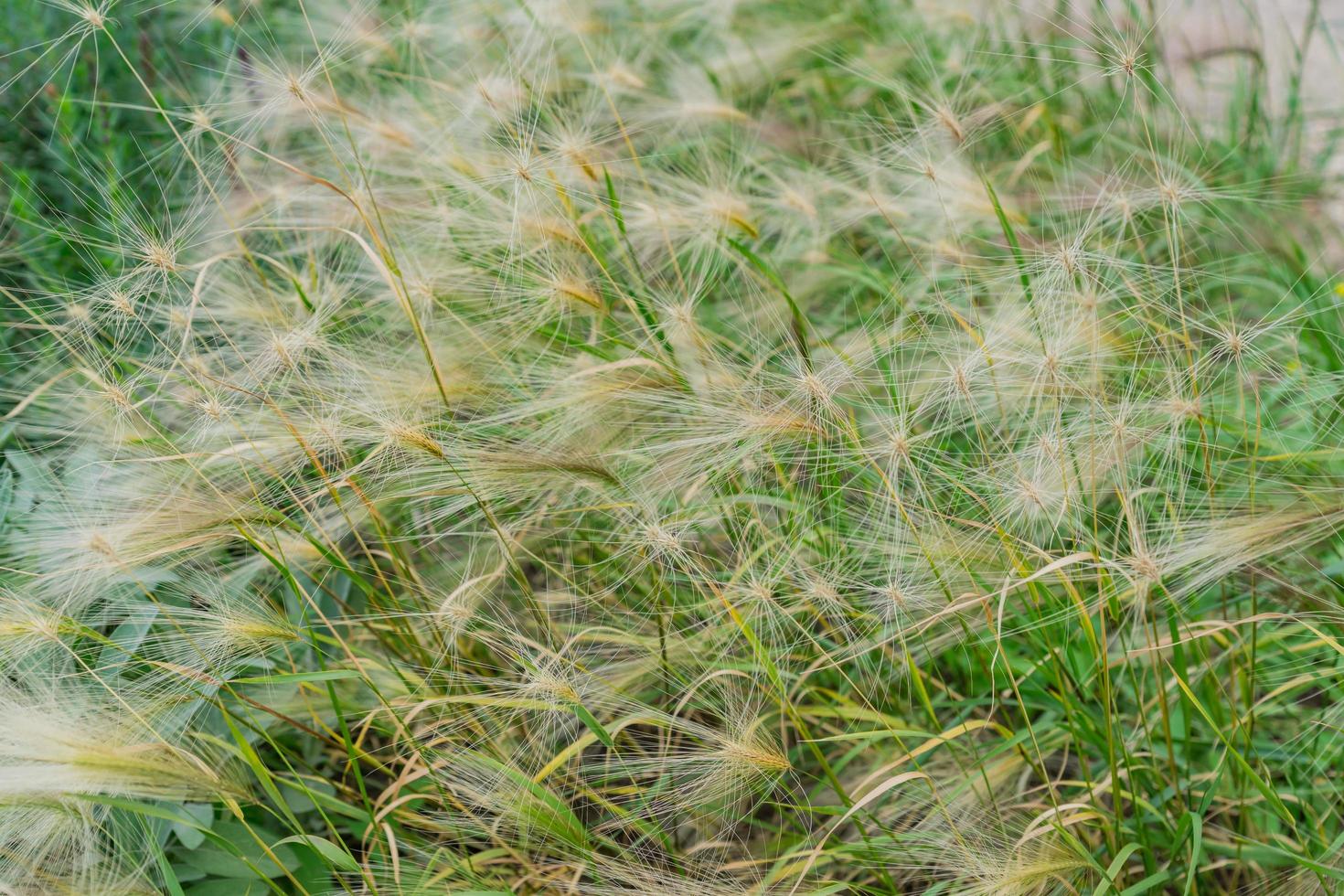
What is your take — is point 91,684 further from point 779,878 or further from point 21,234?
point 21,234

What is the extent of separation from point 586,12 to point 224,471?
138 centimetres

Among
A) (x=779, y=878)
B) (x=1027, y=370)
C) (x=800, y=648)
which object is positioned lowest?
(x=779, y=878)

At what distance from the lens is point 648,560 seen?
4.24 feet

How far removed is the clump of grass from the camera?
1338 millimetres

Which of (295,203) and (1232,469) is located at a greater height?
(295,203)

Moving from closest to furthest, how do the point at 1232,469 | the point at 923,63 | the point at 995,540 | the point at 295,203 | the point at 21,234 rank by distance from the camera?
the point at 995,540 < the point at 1232,469 < the point at 295,203 < the point at 21,234 < the point at 923,63

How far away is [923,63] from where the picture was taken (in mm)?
2529

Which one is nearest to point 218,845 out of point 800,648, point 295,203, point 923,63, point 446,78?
point 800,648

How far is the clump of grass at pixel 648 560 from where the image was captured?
1.34 metres

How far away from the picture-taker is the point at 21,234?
2369 millimetres

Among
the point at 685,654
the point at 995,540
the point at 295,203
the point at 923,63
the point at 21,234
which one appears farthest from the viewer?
the point at 923,63

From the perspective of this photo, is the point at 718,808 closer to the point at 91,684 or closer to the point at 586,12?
the point at 91,684

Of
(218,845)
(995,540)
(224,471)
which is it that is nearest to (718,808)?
(995,540)

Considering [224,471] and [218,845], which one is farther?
[224,471]
